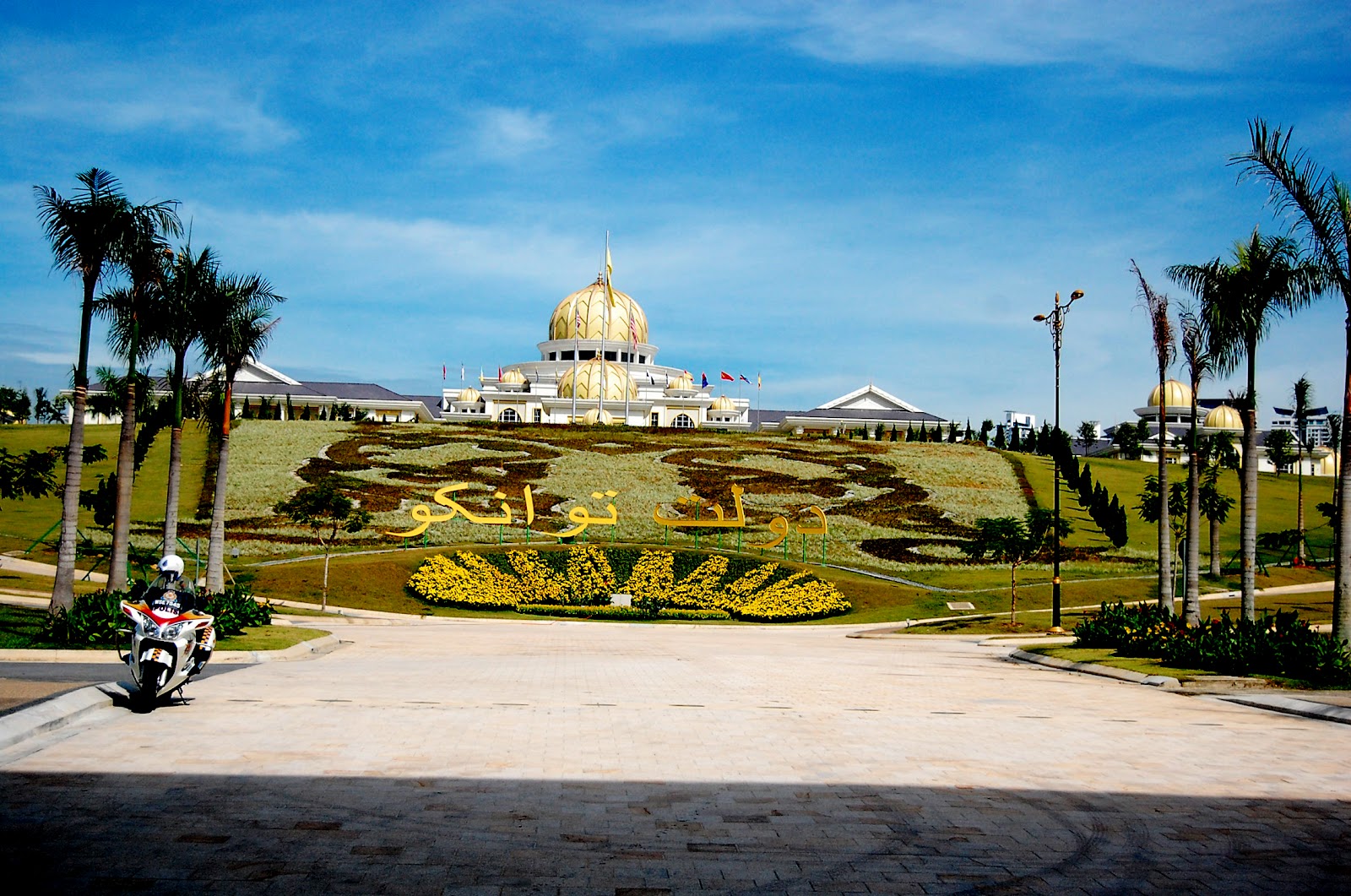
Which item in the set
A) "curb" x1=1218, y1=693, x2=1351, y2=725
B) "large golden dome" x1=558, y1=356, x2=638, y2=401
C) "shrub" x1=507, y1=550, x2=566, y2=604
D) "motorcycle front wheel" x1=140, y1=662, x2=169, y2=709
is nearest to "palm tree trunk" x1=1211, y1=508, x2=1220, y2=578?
"shrub" x1=507, y1=550, x2=566, y2=604

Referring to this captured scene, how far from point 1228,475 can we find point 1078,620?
50.8 metres

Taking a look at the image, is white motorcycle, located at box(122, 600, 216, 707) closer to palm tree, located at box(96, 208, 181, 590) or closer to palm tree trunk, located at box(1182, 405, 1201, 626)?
palm tree, located at box(96, 208, 181, 590)

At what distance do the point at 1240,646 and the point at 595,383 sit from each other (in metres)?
74.0

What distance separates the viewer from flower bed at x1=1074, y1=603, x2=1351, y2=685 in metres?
17.5

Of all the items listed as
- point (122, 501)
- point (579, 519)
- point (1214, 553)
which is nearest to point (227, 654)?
point (122, 501)

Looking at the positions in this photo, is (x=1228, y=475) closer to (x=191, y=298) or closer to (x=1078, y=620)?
(x=1078, y=620)

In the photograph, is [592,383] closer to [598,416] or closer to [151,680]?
[598,416]

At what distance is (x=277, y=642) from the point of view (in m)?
21.6

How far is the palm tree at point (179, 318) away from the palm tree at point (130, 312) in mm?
594

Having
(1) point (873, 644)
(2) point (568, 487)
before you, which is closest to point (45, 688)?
(1) point (873, 644)

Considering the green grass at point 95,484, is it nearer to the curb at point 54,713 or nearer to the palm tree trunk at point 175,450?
the palm tree trunk at point 175,450

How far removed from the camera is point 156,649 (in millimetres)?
12391

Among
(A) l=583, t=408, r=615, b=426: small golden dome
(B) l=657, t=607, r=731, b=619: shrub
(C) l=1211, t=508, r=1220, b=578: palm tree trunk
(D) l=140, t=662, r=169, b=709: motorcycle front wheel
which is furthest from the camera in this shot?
(A) l=583, t=408, r=615, b=426: small golden dome

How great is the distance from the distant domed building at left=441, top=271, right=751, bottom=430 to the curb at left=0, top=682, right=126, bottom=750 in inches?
3015
